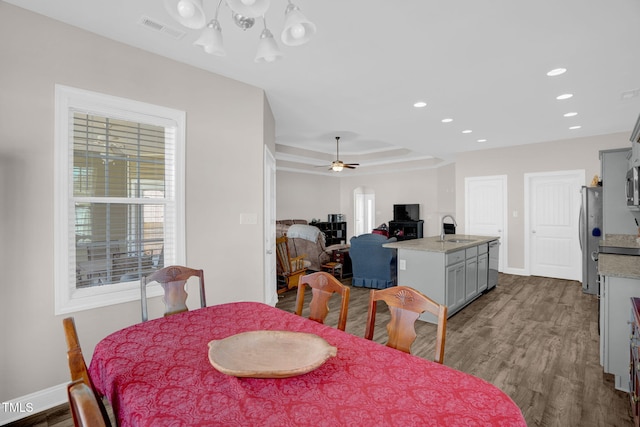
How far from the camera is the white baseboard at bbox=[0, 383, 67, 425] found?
209cm

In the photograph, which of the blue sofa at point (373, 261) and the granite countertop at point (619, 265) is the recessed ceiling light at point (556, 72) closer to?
the granite countertop at point (619, 265)

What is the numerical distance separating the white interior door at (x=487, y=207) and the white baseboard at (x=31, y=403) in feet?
23.6

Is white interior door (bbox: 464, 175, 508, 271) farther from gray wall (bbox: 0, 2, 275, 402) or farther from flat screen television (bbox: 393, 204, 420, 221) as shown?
gray wall (bbox: 0, 2, 275, 402)

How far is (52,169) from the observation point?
2.28m

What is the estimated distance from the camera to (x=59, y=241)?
2.30 meters

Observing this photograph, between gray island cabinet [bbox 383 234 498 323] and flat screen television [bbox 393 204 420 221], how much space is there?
4865mm

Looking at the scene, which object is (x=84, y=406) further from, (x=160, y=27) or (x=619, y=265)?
(x=619, y=265)

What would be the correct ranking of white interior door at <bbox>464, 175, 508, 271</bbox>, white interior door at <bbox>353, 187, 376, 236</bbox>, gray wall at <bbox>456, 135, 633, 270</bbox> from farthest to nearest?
white interior door at <bbox>353, 187, 376, 236</bbox>
white interior door at <bbox>464, 175, 508, 271</bbox>
gray wall at <bbox>456, 135, 633, 270</bbox>

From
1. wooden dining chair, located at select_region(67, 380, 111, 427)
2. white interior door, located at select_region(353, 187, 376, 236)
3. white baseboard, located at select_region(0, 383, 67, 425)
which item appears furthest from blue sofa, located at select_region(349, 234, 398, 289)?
white interior door, located at select_region(353, 187, 376, 236)

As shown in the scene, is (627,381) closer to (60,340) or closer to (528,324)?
(528,324)

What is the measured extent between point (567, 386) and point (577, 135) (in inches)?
198

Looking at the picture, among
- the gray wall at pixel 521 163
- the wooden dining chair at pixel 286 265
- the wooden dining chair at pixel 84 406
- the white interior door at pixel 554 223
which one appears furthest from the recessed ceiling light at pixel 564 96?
the wooden dining chair at pixel 84 406

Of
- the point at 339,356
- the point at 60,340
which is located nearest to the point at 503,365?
the point at 339,356

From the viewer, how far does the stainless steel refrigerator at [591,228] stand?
186 inches
